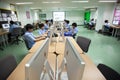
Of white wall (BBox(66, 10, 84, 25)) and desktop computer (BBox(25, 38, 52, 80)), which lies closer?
desktop computer (BBox(25, 38, 52, 80))

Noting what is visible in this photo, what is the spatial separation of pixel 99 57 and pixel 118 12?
16.7 feet

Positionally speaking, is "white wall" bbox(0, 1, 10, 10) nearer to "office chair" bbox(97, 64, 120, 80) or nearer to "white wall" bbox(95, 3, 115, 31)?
"office chair" bbox(97, 64, 120, 80)

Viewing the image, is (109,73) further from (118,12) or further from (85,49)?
(118,12)

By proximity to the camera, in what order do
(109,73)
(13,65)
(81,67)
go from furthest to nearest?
(13,65), (109,73), (81,67)

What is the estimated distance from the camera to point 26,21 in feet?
28.8

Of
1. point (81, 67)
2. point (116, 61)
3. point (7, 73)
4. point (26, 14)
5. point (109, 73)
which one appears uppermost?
point (26, 14)

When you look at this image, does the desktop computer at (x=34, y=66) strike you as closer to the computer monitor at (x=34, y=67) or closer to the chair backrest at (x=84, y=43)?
the computer monitor at (x=34, y=67)

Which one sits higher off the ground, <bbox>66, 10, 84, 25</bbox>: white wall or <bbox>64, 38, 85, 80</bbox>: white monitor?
<bbox>66, 10, 84, 25</bbox>: white wall

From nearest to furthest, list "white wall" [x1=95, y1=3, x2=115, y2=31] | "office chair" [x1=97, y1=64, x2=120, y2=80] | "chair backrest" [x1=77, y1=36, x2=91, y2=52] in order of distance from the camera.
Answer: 1. "office chair" [x1=97, y1=64, x2=120, y2=80]
2. "chair backrest" [x1=77, y1=36, x2=91, y2=52]
3. "white wall" [x1=95, y1=3, x2=115, y2=31]

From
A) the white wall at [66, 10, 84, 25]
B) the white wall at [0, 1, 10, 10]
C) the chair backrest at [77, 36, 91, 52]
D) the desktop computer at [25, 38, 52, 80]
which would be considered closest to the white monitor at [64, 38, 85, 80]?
the desktop computer at [25, 38, 52, 80]

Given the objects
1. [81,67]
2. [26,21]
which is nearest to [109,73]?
[81,67]

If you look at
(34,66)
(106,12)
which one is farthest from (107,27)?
(34,66)

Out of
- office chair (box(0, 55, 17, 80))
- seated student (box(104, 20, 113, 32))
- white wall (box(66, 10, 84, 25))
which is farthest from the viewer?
white wall (box(66, 10, 84, 25))

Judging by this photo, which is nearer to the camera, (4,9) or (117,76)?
(117,76)
